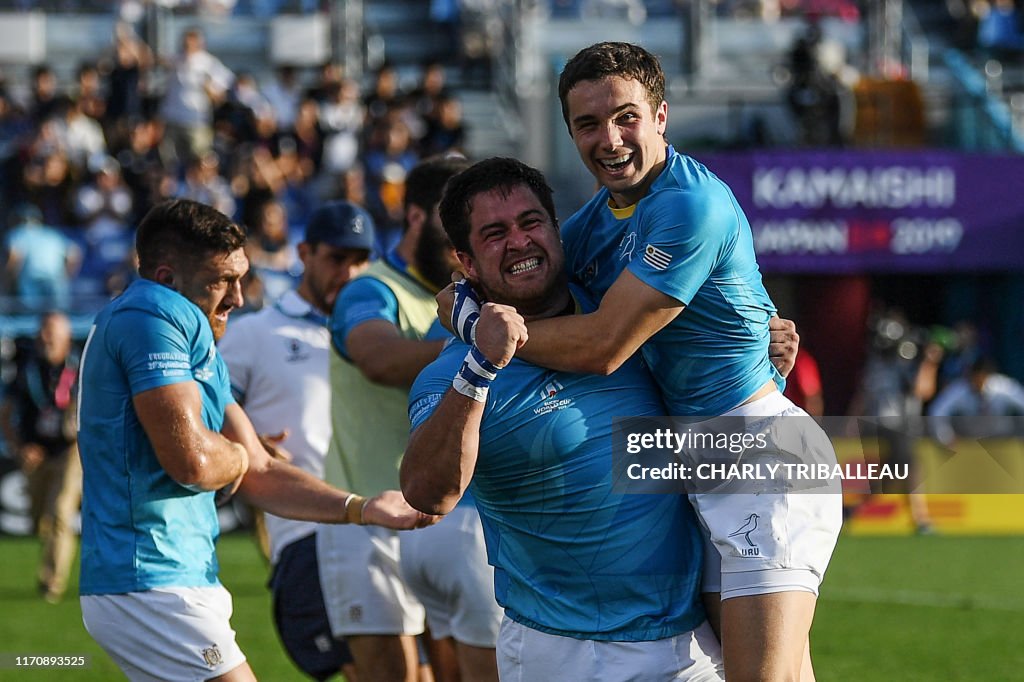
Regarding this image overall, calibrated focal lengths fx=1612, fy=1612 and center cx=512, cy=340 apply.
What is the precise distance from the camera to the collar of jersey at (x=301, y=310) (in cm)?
731

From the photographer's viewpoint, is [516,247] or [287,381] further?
[287,381]

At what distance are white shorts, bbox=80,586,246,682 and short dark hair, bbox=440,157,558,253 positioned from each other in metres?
1.45

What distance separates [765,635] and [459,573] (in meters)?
1.85

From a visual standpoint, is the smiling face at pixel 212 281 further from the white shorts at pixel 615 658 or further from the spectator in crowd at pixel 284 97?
the spectator in crowd at pixel 284 97

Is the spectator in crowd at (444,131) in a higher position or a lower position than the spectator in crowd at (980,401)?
higher

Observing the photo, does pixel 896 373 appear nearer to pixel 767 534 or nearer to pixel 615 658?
pixel 767 534

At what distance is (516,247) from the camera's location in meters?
4.50

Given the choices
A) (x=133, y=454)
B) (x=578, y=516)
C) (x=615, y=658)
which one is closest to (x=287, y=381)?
(x=133, y=454)

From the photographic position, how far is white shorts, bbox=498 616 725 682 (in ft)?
14.3

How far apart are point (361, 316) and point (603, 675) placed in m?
2.17

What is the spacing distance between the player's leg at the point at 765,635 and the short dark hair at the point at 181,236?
6.65 ft

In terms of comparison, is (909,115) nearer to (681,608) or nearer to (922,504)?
(922,504)

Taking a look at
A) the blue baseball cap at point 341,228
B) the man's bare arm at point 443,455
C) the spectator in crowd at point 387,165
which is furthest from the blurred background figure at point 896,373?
the man's bare arm at point 443,455

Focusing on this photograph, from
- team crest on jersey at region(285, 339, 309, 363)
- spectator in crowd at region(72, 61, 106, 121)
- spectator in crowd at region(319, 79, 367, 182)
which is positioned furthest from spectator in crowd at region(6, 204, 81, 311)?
team crest on jersey at region(285, 339, 309, 363)
